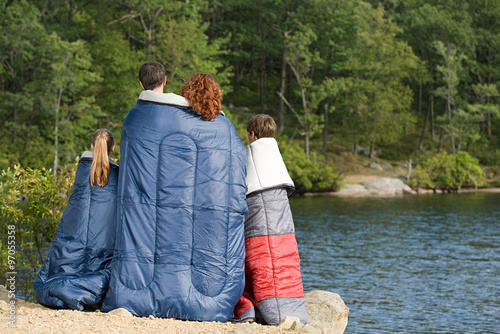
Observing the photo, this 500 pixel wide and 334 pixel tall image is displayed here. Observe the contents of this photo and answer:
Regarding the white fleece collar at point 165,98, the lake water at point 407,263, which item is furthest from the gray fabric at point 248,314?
the lake water at point 407,263

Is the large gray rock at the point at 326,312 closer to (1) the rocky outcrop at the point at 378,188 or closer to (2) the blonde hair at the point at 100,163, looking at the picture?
(2) the blonde hair at the point at 100,163

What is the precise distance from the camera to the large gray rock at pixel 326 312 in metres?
6.42

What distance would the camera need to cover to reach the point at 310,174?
145 feet

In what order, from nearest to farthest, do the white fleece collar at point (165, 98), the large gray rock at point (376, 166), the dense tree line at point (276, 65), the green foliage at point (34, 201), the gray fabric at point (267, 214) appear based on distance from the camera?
the white fleece collar at point (165, 98), the gray fabric at point (267, 214), the green foliage at point (34, 201), the dense tree line at point (276, 65), the large gray rock at point (376, 166)

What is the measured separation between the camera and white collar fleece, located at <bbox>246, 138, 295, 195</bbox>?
6078 mm

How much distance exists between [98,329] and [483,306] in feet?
38.8

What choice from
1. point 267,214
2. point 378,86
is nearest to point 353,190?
point 378,86

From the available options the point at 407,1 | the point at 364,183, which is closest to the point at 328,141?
the point at 364,183

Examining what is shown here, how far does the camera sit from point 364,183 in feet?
146

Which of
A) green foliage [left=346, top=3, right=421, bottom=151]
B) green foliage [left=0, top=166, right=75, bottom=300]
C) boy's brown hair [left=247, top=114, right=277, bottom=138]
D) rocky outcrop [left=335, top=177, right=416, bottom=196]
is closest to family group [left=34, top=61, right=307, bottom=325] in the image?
boy's brown hair [left=247, top=114, right=277, bottom=138]

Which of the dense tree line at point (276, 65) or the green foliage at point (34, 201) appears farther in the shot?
the dense tree line at point (276, 65)

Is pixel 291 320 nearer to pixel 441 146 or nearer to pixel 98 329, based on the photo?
pixel 98 329

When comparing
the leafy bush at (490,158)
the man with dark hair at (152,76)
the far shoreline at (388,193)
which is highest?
the man with dark hair at (152,76)

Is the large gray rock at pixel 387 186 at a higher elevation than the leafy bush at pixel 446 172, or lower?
lower
